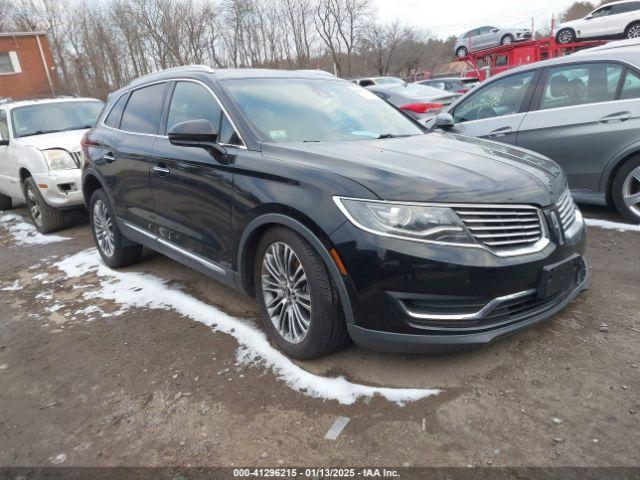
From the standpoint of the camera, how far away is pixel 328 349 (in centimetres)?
287

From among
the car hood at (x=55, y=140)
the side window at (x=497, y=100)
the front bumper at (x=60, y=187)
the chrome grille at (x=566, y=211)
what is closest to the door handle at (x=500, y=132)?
the side window at (x=497, y=100)

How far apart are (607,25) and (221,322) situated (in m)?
16.3

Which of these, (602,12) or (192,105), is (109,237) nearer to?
(192,105)

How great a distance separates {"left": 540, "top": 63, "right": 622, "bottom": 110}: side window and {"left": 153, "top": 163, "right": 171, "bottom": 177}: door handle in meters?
4.05

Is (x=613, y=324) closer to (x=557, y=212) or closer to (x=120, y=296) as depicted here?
(x=557, y=212)

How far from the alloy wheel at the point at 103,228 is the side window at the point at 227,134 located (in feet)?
7.11

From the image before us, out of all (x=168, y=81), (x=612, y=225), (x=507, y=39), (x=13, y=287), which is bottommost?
(x=612, y=225)

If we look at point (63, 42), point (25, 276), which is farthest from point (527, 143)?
point (63, 42)

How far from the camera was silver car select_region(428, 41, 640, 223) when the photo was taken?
480 cm

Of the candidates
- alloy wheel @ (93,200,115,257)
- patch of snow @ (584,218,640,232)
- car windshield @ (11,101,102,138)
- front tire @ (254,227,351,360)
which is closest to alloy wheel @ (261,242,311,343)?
front tire @ (254,227,351,360)

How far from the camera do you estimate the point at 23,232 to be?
7281 millimetres

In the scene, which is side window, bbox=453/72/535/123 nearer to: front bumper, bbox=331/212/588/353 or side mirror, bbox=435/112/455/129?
side mirror, bbox=435/112/455/129

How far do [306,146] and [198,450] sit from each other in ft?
5.95

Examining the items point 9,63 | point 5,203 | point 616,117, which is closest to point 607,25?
point 616,117
